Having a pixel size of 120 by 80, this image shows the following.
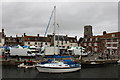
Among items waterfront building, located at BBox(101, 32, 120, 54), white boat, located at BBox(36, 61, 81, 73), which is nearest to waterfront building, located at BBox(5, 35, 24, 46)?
waterfront building, located at BBox(101, 32, 120, 54)

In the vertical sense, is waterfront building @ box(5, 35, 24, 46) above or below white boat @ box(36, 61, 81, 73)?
above

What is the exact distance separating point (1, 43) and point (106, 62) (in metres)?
41.7

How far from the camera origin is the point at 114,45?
49406 mm

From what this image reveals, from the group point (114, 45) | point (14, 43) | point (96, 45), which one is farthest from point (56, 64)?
point (14, 43)

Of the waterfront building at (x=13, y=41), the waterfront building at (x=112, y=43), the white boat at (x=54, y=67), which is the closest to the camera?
the white boat at (x=54, y=67)

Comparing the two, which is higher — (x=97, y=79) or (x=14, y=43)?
(x=14, y=43)

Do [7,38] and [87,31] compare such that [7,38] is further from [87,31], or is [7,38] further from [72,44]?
[87,31]

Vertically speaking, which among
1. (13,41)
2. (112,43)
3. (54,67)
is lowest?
(54,67)

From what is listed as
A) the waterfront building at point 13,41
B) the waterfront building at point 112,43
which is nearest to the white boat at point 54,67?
the waterfront building at point 112,43

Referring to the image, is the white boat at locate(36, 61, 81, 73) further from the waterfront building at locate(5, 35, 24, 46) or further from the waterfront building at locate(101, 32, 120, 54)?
the waterfront building at locate(5, 35, 24, 46)

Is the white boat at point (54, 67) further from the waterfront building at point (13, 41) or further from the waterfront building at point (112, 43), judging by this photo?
the waterfront building at point (13, 41)

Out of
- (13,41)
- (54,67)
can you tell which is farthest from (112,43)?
(13,41)

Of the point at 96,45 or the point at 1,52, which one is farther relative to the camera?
the point at 96,45

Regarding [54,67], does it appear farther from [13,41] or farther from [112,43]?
[13,41]
